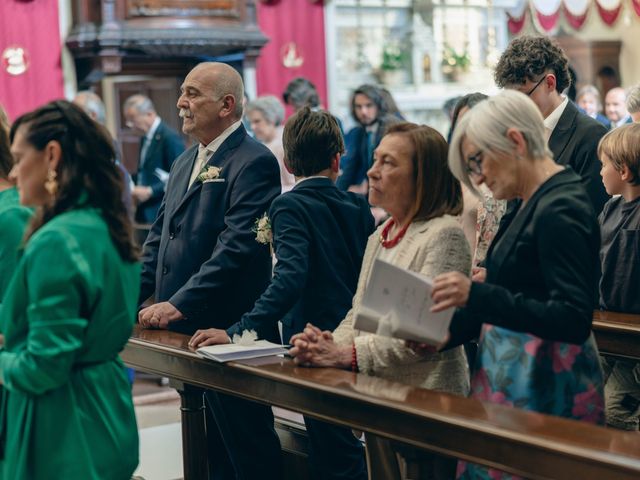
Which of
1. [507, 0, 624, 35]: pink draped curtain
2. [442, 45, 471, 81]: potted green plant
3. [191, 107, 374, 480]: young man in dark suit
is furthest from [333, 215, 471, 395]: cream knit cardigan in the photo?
[507, 0, 624, 35]: pink draped curtain

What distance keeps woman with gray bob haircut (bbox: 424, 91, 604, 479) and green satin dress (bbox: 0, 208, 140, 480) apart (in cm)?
76

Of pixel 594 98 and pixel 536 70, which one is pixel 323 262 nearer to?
pixel 536 70

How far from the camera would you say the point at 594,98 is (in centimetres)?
962

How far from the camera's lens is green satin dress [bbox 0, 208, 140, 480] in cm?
243

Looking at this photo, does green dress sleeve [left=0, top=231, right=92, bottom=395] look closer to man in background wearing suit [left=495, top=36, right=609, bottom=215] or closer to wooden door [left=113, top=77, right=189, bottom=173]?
man in background wearing suit [left=495, top=36, right=609, bottom=215]

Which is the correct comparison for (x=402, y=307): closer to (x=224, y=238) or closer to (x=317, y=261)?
(x=317, y=261)

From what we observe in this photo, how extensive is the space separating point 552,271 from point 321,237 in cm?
126

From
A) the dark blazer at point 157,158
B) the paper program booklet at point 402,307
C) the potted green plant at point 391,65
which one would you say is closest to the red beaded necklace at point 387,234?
the paper program booklet at point 402,307

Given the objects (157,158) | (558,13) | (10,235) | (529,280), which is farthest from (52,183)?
(558,13)

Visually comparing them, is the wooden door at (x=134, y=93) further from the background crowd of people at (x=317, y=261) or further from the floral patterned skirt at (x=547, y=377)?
the floral patterned skirt at (x=547, y=377)

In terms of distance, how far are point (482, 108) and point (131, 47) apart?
25.5 ft

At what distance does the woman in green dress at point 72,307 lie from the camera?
8.06 feet

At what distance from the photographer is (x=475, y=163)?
2725 millimetres

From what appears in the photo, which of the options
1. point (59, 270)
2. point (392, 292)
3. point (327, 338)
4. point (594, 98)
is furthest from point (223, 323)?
point (594, 98)
